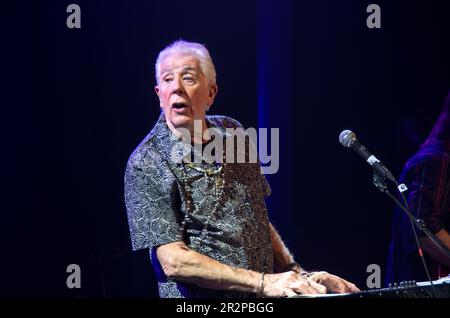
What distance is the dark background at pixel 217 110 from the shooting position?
390cm

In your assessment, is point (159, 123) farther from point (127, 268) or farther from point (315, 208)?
point (315, 208)

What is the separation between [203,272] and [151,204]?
330 mm

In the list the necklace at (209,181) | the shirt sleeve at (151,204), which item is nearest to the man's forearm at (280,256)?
the necklace at (209,181)

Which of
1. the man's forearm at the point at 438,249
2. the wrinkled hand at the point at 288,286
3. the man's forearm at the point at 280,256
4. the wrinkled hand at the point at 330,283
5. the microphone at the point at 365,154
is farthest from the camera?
the man's forearm at the point at 438,249

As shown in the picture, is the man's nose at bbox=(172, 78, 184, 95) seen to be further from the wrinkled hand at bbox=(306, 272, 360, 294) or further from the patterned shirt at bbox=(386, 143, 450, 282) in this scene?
the patterned shirt at bbox=(386, 143, 450, 282)

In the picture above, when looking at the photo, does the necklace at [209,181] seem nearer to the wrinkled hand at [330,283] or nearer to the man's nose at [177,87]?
the man's nose at [177,87]

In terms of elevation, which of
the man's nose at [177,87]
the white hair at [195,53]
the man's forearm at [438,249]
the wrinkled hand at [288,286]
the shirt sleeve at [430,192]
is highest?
the white hair at [195,53]

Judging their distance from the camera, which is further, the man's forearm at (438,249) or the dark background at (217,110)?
the dark background at (217,110)

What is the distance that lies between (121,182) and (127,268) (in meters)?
0.47

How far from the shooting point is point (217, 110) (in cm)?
418

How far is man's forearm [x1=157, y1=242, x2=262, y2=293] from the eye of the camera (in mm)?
2779

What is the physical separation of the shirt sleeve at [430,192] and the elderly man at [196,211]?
37.8 inches

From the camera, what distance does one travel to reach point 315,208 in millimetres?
4574

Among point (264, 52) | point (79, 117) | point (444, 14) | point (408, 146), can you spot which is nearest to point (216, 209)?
point (79, 117)
